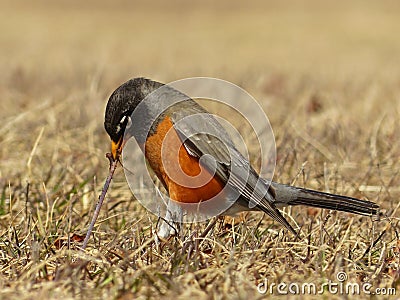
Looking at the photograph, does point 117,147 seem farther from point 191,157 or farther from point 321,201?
point 321,201

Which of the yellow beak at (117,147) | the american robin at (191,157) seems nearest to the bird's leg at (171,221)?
the american robin at (191,157)

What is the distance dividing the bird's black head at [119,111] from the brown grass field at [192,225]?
47 centimetres

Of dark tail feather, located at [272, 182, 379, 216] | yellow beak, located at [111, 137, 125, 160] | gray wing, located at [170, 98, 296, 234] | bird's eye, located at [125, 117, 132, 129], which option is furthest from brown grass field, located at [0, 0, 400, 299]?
bird's eye, located at [125, 117, 132, 129]

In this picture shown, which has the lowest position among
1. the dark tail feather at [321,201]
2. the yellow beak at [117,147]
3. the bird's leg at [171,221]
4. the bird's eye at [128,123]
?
the bird's leg at [171,221]

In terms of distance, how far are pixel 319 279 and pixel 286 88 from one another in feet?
23.5

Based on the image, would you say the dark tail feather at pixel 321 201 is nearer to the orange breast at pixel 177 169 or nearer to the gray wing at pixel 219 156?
the gray wing at pixel 219 156

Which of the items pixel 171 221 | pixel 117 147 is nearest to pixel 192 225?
pixel 171 221

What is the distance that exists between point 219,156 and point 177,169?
0.96 feet

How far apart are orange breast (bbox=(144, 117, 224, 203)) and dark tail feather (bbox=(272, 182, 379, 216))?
428 mm

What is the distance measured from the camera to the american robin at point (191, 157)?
168 inches

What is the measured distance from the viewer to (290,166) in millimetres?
5473

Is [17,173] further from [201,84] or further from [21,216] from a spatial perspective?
[201,84]

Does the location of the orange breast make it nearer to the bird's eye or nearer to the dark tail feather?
the bird's eye

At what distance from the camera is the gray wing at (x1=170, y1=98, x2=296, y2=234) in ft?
14.1
